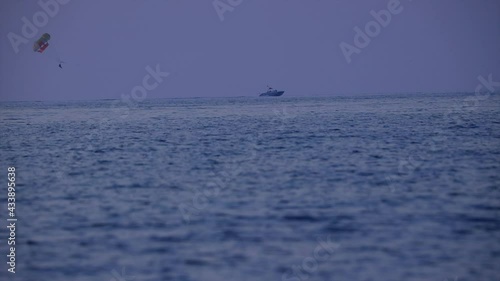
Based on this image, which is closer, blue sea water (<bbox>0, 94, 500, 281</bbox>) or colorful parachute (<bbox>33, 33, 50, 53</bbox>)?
blue sea water (<bbox>0, 94, 500, 281</bbox>)

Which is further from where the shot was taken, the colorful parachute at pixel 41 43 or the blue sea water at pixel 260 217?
the colorful parachute at pixel 41 43

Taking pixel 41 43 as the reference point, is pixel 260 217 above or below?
below

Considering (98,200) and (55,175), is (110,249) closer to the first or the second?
(98,200)

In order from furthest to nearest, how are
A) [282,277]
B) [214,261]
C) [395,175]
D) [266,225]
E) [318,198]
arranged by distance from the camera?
[395,175]
[318,198]
[266,225]
[214,261]
[282,277]

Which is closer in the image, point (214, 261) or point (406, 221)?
point (214, 261)

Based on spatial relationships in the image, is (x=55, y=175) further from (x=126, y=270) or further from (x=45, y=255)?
(x=126, y=270)

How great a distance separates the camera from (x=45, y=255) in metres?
15.5

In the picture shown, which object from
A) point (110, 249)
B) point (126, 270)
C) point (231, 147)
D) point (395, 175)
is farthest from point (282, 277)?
point (231, 147)

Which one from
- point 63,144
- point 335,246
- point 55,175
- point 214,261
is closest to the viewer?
point 214,261

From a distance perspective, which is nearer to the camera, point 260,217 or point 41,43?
point 260,217

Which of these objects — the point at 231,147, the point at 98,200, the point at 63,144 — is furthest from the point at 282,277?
the point at 63,144

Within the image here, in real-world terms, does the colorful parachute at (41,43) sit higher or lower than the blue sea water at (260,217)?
higher

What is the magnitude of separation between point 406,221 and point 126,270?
820 centimetres

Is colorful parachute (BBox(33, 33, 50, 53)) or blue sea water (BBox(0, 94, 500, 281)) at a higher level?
colorful parachute (BBox(33, 33, 50, 53))
